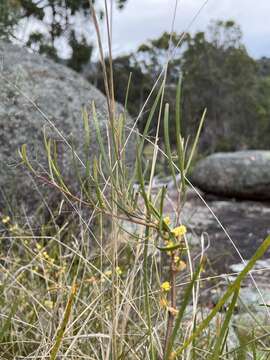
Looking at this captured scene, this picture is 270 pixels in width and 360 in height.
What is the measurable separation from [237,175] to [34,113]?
593 cm

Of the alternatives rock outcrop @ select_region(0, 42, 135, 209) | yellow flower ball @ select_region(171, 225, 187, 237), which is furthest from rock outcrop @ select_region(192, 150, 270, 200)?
yellow flower ball @ select_region(171, 225, 187, 237)

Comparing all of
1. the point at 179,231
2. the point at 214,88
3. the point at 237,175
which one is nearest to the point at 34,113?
the point at 179,231

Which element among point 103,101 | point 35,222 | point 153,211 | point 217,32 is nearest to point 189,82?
point 217,32

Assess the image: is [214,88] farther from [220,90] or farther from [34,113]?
[34,113]

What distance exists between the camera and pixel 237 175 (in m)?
8.55

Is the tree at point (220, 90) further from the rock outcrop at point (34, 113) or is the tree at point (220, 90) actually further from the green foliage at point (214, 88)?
the rock outcrop at point (34, 113)

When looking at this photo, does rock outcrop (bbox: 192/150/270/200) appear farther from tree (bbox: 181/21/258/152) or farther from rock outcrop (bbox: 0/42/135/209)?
tree (bbox: 181/21/258/152)

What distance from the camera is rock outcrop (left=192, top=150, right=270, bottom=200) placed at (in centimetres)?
840

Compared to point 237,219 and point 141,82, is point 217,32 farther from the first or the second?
point 237,219

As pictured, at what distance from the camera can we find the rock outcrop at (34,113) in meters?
2.89

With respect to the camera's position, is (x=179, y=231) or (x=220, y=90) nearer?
(x=179, y=231)

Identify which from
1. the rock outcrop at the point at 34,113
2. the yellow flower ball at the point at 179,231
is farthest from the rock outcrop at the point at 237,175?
the yellow flower ball at the point at 179,231

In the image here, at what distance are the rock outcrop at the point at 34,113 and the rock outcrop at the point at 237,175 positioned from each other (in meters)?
4.87

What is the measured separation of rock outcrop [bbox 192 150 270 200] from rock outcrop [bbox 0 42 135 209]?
4.87 metres
